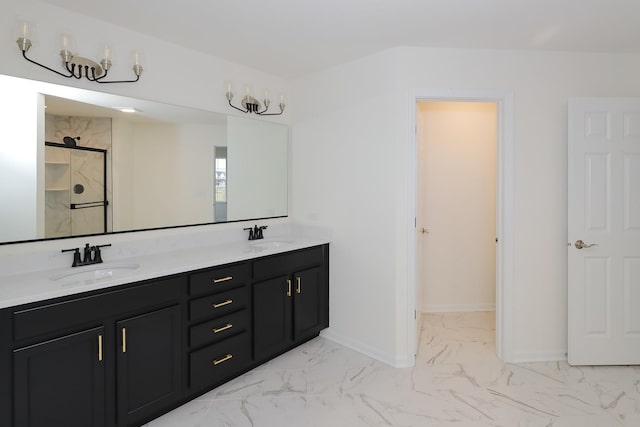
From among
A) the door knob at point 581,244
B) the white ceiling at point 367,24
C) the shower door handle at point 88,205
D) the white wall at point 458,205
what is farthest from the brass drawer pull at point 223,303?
the door knob at point 581,244

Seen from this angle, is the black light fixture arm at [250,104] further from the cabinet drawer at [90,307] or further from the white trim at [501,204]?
the cabinet drawer at [90,307]

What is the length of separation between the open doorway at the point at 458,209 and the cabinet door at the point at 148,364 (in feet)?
8.88

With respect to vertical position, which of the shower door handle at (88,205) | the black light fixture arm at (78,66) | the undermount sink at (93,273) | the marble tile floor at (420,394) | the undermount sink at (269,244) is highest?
the black light fixture arm at (78,66)

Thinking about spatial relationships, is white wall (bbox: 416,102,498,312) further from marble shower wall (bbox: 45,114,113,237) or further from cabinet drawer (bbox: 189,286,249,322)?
marble shower wall (bbox: 45,114,113,237)

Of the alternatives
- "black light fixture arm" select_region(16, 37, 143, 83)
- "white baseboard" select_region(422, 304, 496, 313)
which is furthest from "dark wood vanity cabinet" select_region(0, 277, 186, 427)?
"white baseboard" select_region(422, 304, 496, 313)

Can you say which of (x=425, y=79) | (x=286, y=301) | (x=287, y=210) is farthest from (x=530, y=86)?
(x=286, y=301)

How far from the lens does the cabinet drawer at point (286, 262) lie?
258 cm

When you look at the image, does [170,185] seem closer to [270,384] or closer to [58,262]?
[58,262]

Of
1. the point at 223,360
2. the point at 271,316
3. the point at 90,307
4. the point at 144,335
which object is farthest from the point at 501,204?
the point at 90,307

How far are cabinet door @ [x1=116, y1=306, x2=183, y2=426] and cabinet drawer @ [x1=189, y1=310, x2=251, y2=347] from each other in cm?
11

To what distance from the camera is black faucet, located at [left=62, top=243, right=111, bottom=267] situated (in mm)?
2083

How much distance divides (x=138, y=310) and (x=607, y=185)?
3.30 m

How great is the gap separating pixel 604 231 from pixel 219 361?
9.64 ft

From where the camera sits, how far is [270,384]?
2.44 m
